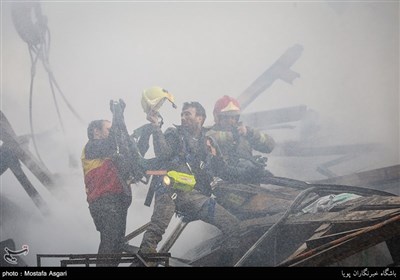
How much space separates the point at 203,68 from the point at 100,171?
1.34 metres

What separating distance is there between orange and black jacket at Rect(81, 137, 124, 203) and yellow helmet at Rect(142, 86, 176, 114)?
→ 44cm

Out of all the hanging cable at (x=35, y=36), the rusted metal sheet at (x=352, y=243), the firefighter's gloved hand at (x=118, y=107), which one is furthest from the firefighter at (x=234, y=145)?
the hanging cable at (x=35, y=36)

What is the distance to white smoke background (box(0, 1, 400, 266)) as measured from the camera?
382cm

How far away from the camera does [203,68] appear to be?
13.1 feet

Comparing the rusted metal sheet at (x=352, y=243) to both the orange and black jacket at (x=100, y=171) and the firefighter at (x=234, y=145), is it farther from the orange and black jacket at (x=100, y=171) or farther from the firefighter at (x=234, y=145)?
the orange and black jacket at (x=100, y=171)

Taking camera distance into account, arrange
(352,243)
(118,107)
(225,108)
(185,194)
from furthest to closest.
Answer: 1. (225,108)
2. (118,107)
3. (185,194)
4. (352,243)

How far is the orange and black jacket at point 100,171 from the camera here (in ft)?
11.7

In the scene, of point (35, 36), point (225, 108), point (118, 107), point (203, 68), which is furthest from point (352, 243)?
point (35, 36)

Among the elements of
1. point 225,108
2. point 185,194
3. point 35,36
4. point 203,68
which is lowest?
point 185,194

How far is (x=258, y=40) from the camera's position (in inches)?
155

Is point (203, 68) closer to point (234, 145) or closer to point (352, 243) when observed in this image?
point (234, 145)

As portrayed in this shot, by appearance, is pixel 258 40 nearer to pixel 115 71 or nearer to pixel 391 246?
pixel 115 71

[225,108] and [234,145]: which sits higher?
[225,108]
